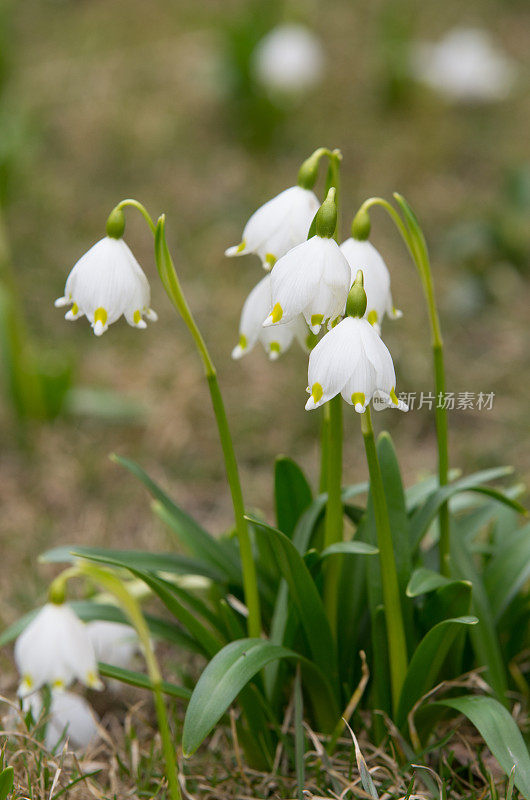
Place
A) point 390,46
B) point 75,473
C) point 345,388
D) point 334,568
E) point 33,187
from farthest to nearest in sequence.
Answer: point 390,46
point 33,187
point 75,473
point 334,568
point 345,388

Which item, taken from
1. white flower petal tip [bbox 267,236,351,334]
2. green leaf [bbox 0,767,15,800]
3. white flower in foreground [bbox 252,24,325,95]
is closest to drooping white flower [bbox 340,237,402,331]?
white flower petal tip [bbox 267,236,351,334]

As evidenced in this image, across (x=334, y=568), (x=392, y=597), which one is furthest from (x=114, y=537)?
(x=392, y=597)

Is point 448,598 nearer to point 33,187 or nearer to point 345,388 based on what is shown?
point 345,388

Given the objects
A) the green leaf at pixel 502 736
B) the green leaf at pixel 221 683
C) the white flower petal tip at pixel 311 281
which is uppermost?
the white flower petal tip at pixel 311 281

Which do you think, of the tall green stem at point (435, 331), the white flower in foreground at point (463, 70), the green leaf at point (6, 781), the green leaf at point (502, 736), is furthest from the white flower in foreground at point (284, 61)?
the green leaf at point (6, 781)

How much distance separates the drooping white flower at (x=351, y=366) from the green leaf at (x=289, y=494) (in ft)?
1.56

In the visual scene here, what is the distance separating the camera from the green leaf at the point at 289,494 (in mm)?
1619

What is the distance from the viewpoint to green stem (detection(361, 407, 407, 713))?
1.32 m

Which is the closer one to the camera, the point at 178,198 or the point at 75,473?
the point at 75,473

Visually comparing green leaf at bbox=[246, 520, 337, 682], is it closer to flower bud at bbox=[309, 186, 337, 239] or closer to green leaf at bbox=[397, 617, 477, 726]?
green leaf at bbox=[397, 617, 477, 726]

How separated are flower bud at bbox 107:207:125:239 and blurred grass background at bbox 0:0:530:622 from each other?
1.14 m

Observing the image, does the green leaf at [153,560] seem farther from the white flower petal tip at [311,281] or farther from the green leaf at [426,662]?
the white flower petal tip at [311,281]

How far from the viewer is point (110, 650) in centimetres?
179

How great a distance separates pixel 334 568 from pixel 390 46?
316 centimetres
